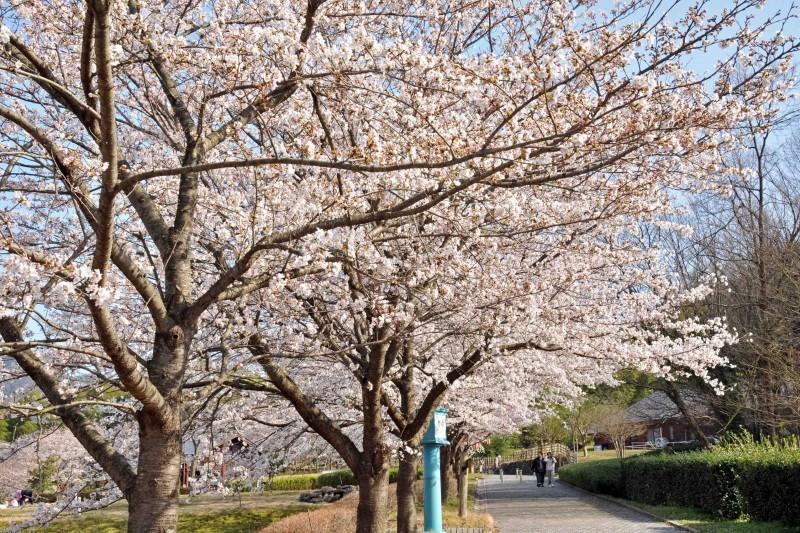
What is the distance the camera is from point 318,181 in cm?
757

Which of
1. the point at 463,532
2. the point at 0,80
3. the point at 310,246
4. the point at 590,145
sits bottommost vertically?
the point at 463,532

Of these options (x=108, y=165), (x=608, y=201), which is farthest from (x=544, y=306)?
(x=108, y=165)

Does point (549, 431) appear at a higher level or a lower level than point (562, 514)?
higher

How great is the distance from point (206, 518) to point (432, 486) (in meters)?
13.4

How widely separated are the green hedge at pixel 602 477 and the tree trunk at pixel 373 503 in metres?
20.4

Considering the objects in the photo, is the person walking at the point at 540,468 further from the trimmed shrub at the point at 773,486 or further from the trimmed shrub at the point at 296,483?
the trimmed shrub at the point at 773,486

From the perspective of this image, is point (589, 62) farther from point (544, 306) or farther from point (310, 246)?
point (544, 306)

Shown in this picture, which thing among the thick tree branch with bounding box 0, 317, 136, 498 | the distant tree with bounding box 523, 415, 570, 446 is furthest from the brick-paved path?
the distant tree with bounding box 523, 415, 570, 446

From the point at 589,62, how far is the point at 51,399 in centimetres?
499

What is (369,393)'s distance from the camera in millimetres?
9148

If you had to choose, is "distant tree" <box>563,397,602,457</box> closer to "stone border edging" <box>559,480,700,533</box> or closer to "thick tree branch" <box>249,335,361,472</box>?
"stone border edging" <box>559,480,700,533</box>

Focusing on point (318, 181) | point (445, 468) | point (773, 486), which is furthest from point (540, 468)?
point (318, 181)

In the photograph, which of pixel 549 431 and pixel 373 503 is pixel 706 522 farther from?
pixel 549 431

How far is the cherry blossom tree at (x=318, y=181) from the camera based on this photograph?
500 cm
